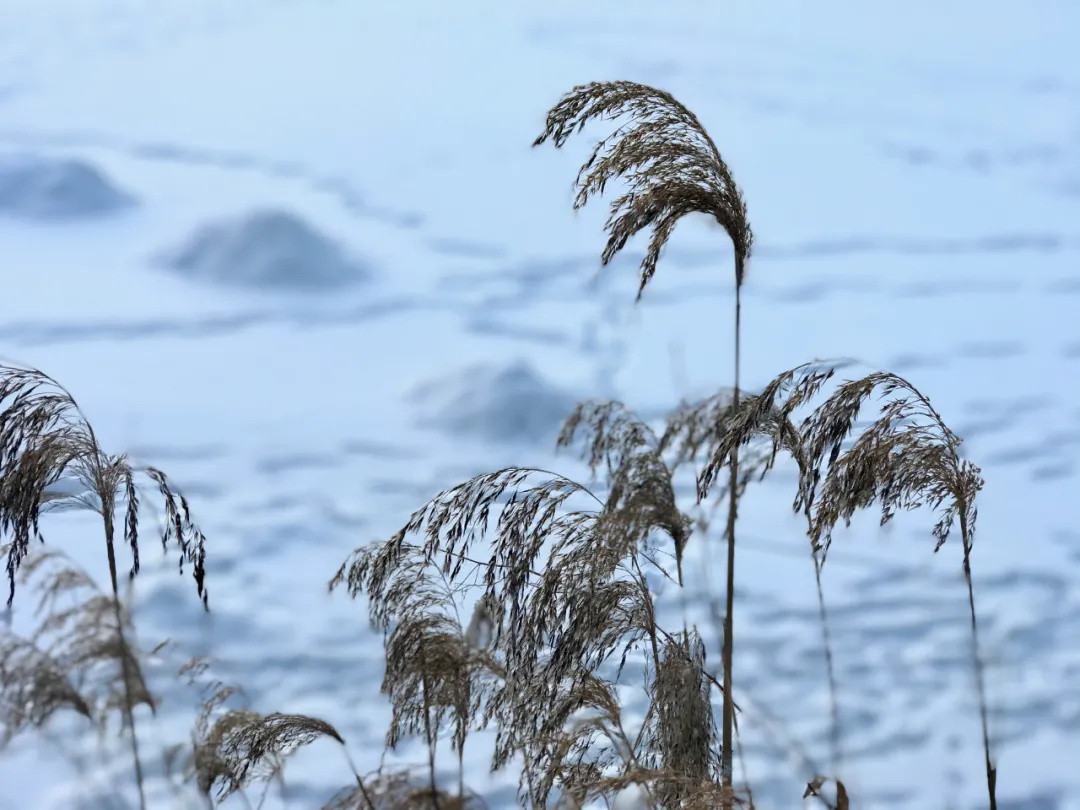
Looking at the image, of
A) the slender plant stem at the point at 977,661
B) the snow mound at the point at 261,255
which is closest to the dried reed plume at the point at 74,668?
the slender plant stem at the point at 977,661

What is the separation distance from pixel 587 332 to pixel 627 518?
53.4 ft

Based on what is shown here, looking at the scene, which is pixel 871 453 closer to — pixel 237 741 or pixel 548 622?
pixel 548 622

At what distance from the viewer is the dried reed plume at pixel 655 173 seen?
301 centimetres

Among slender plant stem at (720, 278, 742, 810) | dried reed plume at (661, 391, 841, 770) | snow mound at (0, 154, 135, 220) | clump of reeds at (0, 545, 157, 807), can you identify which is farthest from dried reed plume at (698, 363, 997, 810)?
snow mound at (0, 154, 135, 220)

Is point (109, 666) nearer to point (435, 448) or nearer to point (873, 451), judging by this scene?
point (873, 451)

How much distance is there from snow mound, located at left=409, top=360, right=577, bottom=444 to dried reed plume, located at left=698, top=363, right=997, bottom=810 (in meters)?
12.7

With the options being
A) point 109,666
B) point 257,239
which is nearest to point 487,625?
point 109,666

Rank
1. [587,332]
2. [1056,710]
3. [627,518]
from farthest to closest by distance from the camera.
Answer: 1. [587,332]
2. [1056,710]
3. [627,518]

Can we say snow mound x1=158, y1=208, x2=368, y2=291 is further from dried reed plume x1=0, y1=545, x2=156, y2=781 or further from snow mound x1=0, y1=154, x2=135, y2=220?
dried reed plume x1=0, y1=545, x2=156, y2=781

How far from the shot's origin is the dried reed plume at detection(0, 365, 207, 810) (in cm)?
302

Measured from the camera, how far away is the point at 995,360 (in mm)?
17906

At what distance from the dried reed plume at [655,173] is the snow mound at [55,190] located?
18.5 meters

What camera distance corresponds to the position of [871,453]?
9.75ft

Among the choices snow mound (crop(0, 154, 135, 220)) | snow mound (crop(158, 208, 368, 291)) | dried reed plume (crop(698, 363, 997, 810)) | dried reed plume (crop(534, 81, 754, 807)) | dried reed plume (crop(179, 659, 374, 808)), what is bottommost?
dried reed plume (crop(179, 659, 374, 808))
